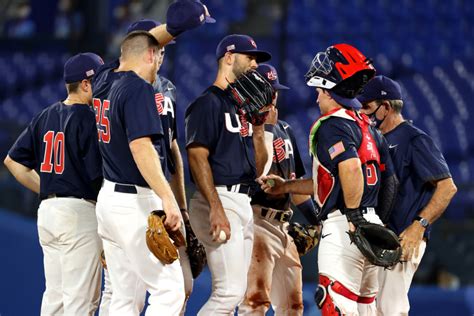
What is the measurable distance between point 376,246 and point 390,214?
692 millimetres

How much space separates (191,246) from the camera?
16.0 feet

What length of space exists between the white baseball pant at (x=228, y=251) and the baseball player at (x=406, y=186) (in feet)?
2.59

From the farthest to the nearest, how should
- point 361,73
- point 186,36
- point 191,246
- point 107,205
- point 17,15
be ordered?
point 17,15 < point 186,36 < point 191,246 < point 361,73 < point 107,205

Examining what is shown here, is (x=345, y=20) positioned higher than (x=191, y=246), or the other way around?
(x=345, y=20)

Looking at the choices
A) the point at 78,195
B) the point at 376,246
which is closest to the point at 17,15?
the point at 78,195

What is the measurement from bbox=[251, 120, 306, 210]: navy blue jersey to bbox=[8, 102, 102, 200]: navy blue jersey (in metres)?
1.00

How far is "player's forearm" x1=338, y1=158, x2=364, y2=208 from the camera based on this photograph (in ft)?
14.2

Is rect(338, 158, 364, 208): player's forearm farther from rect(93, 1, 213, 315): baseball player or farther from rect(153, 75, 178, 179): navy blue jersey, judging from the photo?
rect(153, 75, 178, 179): navy blue jersey

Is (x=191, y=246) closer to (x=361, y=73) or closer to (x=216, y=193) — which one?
(x=216, y=193)

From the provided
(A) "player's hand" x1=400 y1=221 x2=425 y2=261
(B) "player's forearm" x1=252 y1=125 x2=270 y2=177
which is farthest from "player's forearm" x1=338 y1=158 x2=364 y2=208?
(B) "player's forearm" x1=252 y1=125 x2=270 y2=177

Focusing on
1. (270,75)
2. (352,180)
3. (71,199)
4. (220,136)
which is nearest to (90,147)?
(71,199)

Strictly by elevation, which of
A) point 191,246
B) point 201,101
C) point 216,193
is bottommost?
point 191,246

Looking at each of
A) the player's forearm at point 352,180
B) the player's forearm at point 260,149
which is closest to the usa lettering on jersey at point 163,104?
the player's forearm at point 260,149

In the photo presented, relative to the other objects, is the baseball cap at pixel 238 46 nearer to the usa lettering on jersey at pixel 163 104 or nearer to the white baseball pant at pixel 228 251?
the usa lettering on jersey at pixel 163 104
